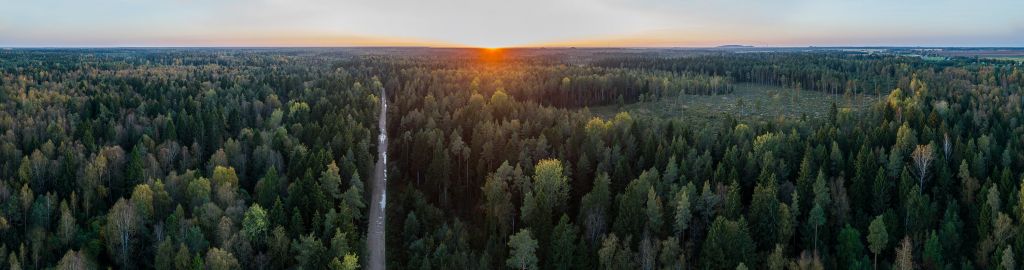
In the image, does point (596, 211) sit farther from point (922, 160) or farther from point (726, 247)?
point (922, 160)

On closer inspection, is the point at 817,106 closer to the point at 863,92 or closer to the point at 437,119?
the point at 863,92

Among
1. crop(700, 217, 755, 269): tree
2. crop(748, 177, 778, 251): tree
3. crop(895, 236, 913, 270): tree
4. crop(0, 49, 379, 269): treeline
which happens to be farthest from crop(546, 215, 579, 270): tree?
crop(895, 236, 913, 270): tree

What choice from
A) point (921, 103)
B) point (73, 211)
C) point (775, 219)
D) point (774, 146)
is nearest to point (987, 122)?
point (921, 103)

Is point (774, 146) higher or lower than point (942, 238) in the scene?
higher

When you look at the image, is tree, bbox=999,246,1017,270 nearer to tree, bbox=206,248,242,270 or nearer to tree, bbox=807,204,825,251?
tree, bbox=807,204,825,251

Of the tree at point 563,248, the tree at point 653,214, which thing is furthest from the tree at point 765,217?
the tree at point 563,248

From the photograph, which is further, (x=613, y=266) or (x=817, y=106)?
(x=817, y=106)
